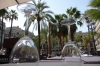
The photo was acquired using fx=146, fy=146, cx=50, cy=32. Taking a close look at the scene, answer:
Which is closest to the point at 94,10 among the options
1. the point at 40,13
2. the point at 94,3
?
the point at 94,3

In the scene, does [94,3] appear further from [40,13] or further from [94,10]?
[40,13]

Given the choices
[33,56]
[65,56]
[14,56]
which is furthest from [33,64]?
[65,56]

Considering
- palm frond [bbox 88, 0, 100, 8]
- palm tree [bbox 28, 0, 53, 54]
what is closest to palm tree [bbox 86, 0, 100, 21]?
palm frond [bbox 88, 0, 100, 8]

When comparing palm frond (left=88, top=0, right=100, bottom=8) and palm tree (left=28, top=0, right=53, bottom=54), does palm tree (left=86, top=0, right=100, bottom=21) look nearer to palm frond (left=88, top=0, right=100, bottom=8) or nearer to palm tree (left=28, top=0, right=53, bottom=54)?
palm frond (left=88, top=0, right=100, bottom=8)

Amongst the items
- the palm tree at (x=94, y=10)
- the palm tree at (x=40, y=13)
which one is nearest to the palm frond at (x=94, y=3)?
the palm tree at (x=94, y=10)

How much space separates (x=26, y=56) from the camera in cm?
157

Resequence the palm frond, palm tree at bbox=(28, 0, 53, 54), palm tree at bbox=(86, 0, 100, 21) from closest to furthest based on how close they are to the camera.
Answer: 1. the palm frond
2. palm tree at bbox=(86, 0, 100, 21)
3. palm tree at bbox=(28, 0, 53, 54)

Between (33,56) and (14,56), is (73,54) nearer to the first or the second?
(33,56)

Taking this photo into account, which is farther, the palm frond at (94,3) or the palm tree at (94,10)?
the palm tree at (94,10)

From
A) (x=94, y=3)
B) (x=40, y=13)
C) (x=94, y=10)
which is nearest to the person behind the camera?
(x=94, y=3)

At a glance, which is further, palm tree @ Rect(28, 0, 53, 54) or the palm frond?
palm tree @ Rect(28, 0, 53, 54)

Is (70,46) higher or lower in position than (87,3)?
lower

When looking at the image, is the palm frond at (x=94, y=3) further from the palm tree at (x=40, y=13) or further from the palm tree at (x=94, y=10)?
the palm tree at (x=40, y=13)

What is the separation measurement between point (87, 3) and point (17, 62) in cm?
804
